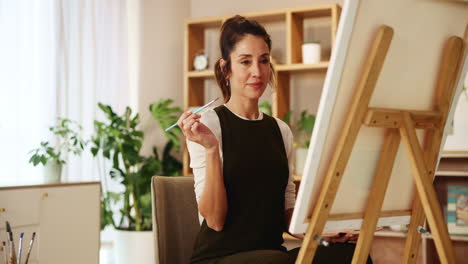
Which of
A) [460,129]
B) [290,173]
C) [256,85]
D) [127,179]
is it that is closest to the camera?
[256,85]

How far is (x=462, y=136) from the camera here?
374cm

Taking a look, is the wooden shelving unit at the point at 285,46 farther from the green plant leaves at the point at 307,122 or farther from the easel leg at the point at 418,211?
the easel leg at the point at 418,211

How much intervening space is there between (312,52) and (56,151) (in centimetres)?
178

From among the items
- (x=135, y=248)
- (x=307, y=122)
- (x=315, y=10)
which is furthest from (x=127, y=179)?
(x=315, y=10)

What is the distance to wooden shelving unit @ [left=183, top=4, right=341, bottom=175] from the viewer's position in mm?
4098

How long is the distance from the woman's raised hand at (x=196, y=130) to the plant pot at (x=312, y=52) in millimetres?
2614

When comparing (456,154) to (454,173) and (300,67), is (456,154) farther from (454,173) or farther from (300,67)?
(300,67)

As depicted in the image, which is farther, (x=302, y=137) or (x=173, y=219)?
(x=302, y=137)

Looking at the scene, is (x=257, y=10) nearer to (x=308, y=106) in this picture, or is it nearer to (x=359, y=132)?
(x=308, y=106)

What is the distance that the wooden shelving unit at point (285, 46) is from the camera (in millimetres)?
4098

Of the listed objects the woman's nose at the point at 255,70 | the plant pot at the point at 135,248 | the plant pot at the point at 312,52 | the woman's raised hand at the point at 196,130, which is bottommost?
the plant pot at the point at 135,248

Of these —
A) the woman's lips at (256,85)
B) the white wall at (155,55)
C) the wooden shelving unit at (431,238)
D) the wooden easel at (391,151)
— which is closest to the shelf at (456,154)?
the wooden shelving unit at (431,238)

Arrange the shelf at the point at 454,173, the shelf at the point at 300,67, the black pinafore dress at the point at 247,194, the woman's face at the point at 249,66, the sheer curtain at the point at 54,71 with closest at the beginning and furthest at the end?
the black pinafore dress at the point at 247,194 → the woman's face at the point at 249,66 → the sheer curtain at the point at 54,71 → the shelf at the point at 454,173 → the shelf at the point at 300,67

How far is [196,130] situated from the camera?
154 cm
